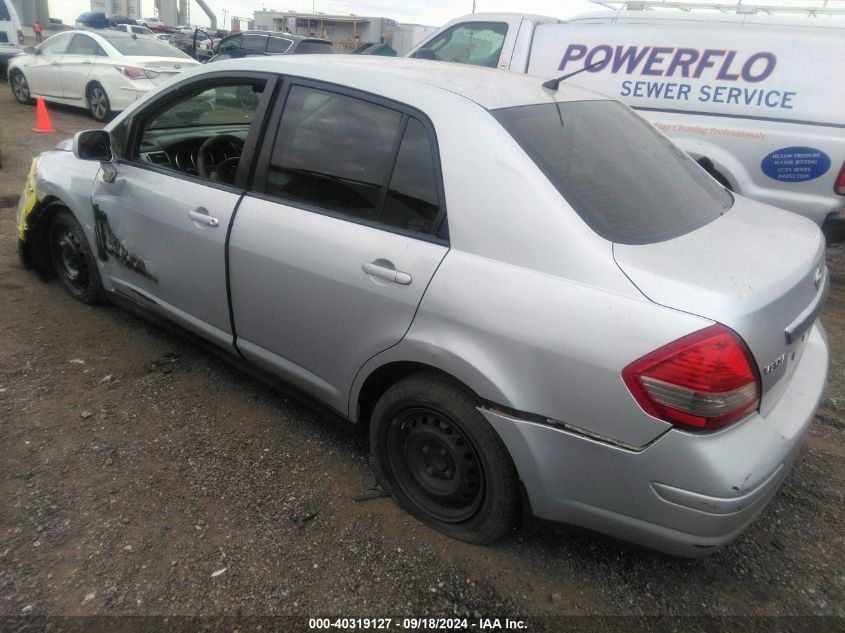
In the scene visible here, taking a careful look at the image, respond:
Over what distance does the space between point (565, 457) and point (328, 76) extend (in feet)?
5.90

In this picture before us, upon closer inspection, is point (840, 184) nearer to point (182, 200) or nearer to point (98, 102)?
point (182, 200)

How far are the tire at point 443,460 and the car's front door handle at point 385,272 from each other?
0.36 meters

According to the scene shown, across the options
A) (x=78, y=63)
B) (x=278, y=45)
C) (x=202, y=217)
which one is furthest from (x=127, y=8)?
(x=202, y=217)

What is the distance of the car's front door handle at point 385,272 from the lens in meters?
2.18

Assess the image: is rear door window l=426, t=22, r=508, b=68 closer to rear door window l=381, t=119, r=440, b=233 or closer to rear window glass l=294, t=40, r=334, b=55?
rear door window l=381, t=119, r=440, b=233

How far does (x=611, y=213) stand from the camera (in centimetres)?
209

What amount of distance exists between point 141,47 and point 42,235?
7928 mm

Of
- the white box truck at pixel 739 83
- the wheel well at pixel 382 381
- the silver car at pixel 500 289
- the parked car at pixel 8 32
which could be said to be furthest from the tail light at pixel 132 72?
the wheel well at pixel 382 381

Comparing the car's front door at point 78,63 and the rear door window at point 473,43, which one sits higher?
the rear door window at point 473,43

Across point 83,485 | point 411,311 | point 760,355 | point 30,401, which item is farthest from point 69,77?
point 760,355

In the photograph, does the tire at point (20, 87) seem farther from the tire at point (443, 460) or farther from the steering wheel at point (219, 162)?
the tire at point (443, 460)

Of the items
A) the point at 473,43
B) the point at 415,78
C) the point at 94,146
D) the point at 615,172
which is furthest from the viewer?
the point at 473,43

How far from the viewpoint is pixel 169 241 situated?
3.06 meters

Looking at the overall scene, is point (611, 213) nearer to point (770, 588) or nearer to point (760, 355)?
point (760, 355)
